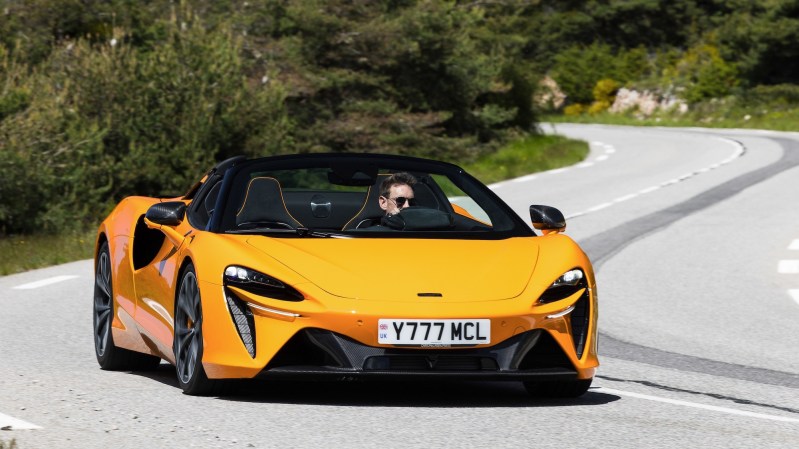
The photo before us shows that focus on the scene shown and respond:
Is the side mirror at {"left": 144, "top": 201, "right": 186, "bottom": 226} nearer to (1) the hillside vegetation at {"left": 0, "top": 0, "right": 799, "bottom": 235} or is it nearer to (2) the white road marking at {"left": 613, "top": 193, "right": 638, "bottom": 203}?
(1) the hillside vegetation at {"left": 0, "top": 0, "right": 799, "bottom": 235}

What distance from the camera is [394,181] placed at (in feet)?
26.7

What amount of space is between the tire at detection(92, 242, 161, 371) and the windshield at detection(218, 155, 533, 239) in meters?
1.12

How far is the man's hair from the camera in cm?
812

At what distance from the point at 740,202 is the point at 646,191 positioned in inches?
117

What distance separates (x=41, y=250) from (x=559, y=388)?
11.0m

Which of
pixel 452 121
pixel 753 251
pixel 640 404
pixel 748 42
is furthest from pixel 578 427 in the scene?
pixel 748 42

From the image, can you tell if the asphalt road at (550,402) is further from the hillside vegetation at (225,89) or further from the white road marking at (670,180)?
the hillside vegetation at (225,89)

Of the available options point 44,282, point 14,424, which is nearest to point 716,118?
point 44,282

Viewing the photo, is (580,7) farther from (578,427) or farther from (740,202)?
(578,427)

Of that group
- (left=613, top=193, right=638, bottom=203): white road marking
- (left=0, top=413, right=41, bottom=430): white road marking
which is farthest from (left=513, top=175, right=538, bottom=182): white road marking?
(left=0, top=413, right=41, bottom=430): white road marking

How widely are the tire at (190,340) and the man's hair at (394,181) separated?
123 cm

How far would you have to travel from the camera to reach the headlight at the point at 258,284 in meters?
6.76

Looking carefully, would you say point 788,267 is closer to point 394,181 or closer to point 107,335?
point 394,181

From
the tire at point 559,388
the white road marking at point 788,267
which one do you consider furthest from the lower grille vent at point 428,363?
the white road marking at point 788,267
